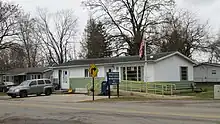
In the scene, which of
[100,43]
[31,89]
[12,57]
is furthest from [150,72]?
[12,57]

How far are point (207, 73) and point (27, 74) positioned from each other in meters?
27.9

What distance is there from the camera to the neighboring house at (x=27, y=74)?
2212 inches

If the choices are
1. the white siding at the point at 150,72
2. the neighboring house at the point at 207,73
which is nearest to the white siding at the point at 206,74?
the neighboring house at the point at 207,73

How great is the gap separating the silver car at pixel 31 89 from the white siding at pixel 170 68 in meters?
11.0

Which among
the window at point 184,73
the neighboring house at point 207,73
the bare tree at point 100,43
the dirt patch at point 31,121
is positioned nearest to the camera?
the dirt patch at point 31,121

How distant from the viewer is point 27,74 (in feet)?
195

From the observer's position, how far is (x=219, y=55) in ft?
202

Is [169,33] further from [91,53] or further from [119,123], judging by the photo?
[119,123]

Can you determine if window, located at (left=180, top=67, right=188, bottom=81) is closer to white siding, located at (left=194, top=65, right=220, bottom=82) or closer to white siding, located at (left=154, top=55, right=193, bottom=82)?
white siding, located at (left=154, top=55, right=193, bottom=82)

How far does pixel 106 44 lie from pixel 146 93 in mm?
23499

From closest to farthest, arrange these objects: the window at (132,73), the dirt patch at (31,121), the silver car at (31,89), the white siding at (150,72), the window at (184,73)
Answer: the dirt patch at (31,121) < the white siding at (150,72) < the silver car at (31,89) < the window at (132,73) < the window at (184,73)

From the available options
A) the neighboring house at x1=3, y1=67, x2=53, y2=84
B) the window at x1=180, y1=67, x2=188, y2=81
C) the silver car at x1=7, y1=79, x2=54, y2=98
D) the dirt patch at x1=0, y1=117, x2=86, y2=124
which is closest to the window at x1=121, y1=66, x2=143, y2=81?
the window at x1=180, y1=67, x2=188, y2=81

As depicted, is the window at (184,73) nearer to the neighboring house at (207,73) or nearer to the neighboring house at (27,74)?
the neighboring house at (27,74)

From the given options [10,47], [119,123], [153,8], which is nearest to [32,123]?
[119,123]
